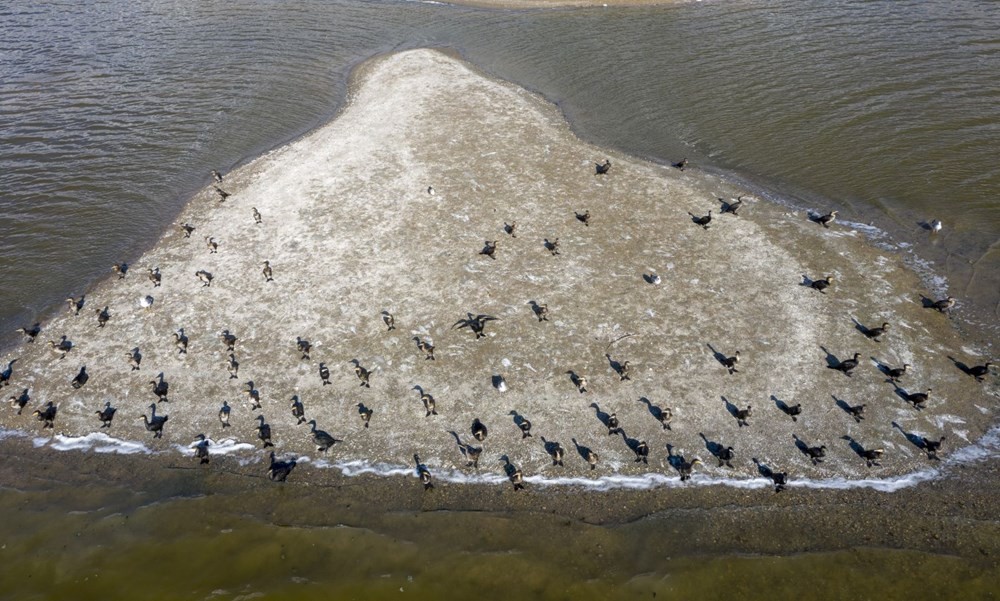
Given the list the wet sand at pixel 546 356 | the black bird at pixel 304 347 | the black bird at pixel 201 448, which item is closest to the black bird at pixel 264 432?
the wet sand at pixel 546 356

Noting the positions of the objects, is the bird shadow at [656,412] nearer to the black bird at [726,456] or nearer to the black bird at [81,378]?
the black bird at [726,456]

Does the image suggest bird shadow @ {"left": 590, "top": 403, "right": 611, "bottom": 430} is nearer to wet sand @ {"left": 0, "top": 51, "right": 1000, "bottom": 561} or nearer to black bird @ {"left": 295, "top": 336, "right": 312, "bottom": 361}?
wet sand @ {"left": 0, "top": 51, "right": 1000, "bottom": 561}

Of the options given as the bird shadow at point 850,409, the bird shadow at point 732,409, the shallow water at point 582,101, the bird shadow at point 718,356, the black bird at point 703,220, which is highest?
the shallow water at point 582,101

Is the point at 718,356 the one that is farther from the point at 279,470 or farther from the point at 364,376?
the point at 279,470

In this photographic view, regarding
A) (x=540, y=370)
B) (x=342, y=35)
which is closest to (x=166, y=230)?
(x=540, y=370)

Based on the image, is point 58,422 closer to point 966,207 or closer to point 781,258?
point 781,258

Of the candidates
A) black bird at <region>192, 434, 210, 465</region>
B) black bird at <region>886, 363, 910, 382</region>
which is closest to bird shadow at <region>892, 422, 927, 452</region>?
black bird at <region>886, 363, 910, 382</region>

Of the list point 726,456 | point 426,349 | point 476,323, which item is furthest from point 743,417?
point 426,349
